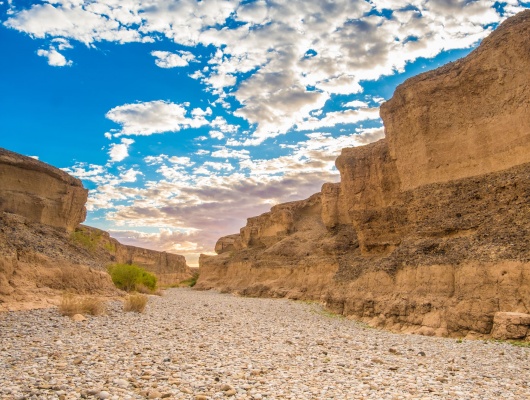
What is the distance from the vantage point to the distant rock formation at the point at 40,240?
1504 centimetres

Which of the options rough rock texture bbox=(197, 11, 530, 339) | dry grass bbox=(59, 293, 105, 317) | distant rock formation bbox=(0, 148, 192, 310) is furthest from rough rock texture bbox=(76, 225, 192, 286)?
dry grass bbox=(59, 293, 105, 317)

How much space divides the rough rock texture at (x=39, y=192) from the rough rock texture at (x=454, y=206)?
19718 mm

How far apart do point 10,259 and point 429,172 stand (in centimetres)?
2116

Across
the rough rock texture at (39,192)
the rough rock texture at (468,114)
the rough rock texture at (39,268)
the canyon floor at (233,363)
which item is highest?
the rough rock texture at (468,114)

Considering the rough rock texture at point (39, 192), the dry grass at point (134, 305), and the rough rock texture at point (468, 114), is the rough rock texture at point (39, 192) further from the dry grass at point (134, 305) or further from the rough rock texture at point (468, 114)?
the rough rock texture at point (468, 114)

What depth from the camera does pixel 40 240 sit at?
18.7 meters

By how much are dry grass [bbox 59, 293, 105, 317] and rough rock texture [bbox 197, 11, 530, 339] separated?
1176 cm

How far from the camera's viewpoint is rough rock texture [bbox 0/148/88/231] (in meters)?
25.0

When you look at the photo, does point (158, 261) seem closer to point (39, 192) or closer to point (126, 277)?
point (126, 277)

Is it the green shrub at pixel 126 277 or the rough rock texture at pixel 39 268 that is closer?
the rough rock texture at pixel 39 268

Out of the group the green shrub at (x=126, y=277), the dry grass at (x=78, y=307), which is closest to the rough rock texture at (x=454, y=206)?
the dry grass at (x=78, y=307)

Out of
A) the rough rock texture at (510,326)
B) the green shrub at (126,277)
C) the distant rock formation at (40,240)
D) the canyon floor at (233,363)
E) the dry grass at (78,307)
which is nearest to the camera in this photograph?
the canyon floor at (233,363)

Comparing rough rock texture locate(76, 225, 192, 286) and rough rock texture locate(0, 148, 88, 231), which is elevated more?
rough rock texture locate(0, 148, 88, 231)

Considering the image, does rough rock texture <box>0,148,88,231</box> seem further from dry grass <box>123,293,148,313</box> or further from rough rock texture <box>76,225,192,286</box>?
rough rock texture <box>76,225,192,286</box>
